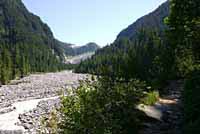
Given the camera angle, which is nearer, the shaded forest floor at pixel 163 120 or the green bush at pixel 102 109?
the green bush at pixel 102 109

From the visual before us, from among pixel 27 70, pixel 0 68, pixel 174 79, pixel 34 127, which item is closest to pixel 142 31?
pixel 27 70

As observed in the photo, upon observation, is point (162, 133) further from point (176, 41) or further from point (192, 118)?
point (176, 41)

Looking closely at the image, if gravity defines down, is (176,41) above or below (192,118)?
above

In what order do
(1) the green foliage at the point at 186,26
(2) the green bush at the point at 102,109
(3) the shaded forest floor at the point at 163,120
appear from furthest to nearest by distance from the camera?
(1) the green foliage at the point at 186,26 → (3) the shaded forest floor at the point at 163,120 → (2) the green bush at the point at 102,109

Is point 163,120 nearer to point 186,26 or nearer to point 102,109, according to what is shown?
point 102,109

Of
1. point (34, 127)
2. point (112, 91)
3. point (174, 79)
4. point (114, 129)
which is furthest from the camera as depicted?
point (174, 79)

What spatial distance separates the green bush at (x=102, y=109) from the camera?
14258 millimetres

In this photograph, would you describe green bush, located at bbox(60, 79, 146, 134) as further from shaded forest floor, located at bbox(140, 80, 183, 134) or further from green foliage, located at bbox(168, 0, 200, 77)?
green foliage, located at bbox(168, 0, 200, 77)

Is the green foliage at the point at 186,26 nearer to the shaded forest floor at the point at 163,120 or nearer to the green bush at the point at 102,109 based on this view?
the shaded forest floor at the point at 163,120

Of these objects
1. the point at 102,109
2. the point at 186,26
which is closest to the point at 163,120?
the point at 102,109

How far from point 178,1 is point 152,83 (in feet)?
32.8

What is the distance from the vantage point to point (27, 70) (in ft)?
528

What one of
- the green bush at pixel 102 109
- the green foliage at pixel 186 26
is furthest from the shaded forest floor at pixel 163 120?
the green foliage at pixel 186 26

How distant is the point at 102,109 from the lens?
1524cm
